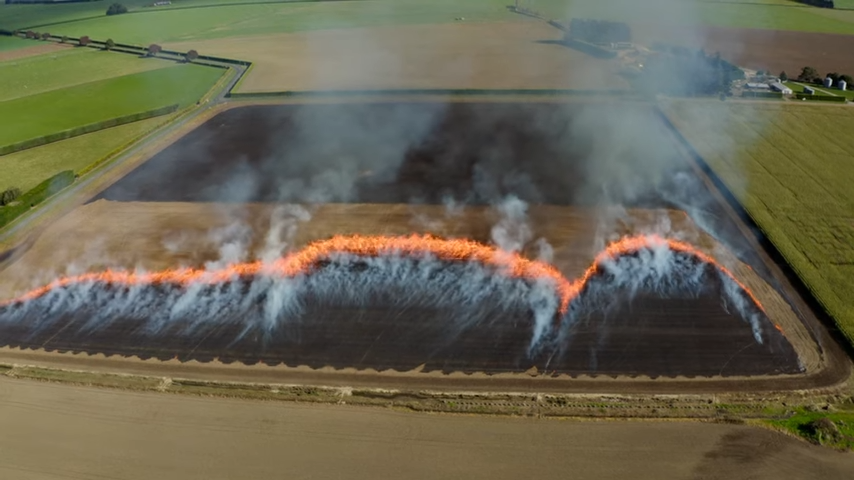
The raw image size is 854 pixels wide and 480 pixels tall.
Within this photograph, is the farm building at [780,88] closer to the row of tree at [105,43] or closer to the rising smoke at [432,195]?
the rising smoke at [432,195]

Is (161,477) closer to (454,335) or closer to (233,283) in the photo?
(233,283)

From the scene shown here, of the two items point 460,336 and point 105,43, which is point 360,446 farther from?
point 105,43

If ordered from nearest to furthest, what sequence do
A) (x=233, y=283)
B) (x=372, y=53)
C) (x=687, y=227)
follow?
(x=233, y=283) < (x=687, y=227) < (x=372, y=53)

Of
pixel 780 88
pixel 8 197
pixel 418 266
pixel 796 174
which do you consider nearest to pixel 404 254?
pixel 418 266

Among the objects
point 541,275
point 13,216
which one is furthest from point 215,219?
point 541,275

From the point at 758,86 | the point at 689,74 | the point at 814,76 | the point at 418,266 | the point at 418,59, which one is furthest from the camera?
the point at 418,59

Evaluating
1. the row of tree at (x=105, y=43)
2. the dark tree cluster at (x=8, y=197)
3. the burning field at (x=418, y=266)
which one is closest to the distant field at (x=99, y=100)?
the row of tree at (x=105, y=43)
